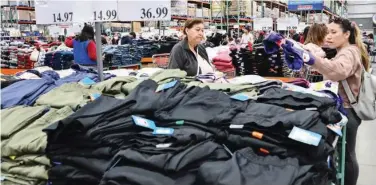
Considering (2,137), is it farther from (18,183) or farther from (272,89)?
(272,89)

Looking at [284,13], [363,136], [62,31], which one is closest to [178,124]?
[363,136]

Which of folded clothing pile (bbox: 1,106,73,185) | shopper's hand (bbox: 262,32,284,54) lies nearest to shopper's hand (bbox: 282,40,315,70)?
shopper's hand (bbox: 262,32,284,54)

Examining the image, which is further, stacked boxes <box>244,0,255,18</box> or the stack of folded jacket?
stacked boxes <box>244,0,255,18</box>

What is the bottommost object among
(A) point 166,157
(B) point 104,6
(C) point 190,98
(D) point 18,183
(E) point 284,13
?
(D) point 18,183

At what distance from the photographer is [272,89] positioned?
204 centimetres

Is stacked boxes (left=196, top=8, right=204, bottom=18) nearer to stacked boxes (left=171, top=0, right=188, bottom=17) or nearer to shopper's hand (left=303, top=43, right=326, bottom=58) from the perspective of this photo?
stacked boxes (left=171, top=0, right=188, bottom=17)

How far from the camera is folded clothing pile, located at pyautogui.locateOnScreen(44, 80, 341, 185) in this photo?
1.34m

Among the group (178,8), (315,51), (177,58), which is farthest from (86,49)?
(178,8)

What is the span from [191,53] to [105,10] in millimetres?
A: 1358

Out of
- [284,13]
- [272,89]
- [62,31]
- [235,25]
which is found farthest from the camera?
[284,13]

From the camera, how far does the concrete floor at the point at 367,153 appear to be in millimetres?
3863

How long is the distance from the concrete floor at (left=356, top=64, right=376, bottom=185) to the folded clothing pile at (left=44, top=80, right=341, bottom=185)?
8.32ft

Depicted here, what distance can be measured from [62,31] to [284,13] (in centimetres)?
1003

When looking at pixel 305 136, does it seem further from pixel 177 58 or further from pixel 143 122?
pixel 177 58
